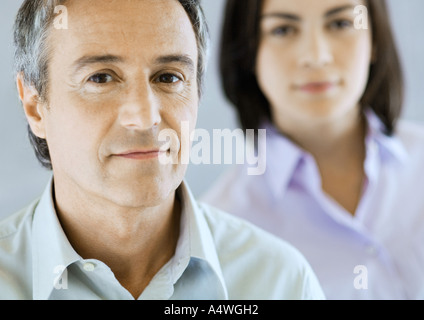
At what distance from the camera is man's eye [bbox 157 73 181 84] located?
0.72 meters

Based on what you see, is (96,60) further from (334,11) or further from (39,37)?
(334,11)

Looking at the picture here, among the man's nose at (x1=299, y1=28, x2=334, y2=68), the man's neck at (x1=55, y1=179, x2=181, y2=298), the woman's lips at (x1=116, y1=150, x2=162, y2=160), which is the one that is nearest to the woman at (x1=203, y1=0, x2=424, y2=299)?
the man's nose at (x1=299, y1=28, x2=334, y2=68)

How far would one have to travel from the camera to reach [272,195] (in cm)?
116

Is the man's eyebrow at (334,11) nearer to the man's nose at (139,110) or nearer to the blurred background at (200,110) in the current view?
the blurred background at (200,110)

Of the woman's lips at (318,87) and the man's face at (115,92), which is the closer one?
the man's face at (115,92)

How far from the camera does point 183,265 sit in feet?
2.58

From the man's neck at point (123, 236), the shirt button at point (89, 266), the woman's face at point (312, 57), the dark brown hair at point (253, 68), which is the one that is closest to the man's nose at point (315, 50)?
the woman's face at point (312, 57)

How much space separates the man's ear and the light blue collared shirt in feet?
0.24

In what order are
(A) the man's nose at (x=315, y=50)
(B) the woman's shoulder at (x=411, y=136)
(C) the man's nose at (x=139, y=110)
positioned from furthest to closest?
(B) the woman's shoulder at (x=411, y=136), (A) the man's nose at (x=315, y=50), (C) the man's nose at (x=139, y=110)

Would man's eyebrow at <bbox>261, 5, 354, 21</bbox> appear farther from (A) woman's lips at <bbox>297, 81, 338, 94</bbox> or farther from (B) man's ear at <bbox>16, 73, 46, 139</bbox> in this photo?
(B) man's ear at <bbox>16, 73, 46, 139</bbox>

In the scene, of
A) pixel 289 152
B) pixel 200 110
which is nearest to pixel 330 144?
pixel 289 152

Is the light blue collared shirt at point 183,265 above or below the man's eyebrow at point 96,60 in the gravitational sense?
below

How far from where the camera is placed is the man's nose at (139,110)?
70cm

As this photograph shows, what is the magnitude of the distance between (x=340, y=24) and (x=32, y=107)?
0.57 meters
